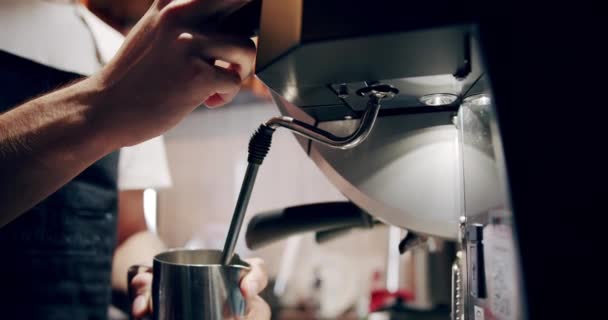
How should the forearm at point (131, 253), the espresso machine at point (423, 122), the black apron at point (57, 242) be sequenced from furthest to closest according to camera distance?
the forearm at point (131, 253) → the black apron at point (57, 242) → the espresso machine at point (423, 122)

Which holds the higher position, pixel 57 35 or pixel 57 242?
pixel 57 35

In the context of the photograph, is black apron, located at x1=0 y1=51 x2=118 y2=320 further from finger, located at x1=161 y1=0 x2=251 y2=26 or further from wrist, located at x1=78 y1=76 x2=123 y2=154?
finger, located at x1=161 y1=0 x2=251 y2=26

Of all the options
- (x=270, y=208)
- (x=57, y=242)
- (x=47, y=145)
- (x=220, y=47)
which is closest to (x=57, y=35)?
(x=57, y=242)

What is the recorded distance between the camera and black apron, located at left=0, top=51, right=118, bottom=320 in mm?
674

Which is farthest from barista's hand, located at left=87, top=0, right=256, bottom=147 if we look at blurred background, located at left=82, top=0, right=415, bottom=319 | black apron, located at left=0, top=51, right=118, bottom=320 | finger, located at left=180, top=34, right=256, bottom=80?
blurred background, located at left=82, top=0, right=415, bottom=319

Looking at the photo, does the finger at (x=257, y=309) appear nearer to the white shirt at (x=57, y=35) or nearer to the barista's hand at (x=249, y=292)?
the barista's hand at (x=249, y=292)

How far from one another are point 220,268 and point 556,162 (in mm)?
249

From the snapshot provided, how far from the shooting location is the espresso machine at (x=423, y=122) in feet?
0.74

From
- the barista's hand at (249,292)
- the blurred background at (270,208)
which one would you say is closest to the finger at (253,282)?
the barista's hand at (249,292)

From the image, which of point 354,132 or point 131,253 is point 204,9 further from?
point 131,253

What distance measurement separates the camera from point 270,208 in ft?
5.47

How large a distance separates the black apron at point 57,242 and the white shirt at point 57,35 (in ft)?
0.06

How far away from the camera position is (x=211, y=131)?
227 cm

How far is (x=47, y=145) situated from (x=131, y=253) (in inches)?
21.2
